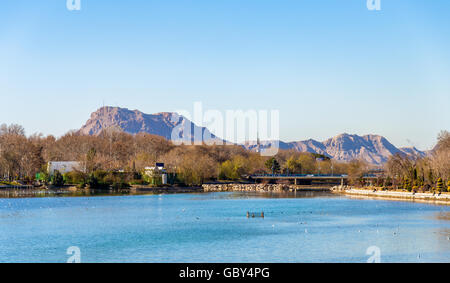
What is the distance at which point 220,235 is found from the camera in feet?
132

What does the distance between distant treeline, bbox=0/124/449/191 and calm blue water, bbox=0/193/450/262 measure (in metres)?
29.5

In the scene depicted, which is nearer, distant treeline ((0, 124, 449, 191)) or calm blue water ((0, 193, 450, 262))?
calm blue water ((0, 193, 450, 262))

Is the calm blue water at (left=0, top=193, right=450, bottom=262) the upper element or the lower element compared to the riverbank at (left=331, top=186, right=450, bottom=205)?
lower

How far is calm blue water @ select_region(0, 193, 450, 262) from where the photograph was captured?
31.3m

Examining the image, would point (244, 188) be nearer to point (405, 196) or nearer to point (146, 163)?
point (146, 163)

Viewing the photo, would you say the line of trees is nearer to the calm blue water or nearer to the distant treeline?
the distant treeline

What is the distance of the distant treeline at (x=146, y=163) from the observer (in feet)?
297

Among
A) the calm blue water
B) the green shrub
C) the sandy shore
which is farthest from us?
the green shrub

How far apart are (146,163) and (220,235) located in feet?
277

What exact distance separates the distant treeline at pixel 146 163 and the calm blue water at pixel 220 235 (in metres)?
29.5

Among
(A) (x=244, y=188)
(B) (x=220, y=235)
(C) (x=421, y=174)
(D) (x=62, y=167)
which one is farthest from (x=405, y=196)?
(D) (x=62, y=167)

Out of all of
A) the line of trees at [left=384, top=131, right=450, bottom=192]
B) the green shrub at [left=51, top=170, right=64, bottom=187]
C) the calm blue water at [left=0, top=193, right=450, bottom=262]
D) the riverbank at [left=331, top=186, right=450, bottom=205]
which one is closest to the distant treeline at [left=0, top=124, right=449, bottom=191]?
the line of trees at [left=384, top=131, right=450, bottom=192]
